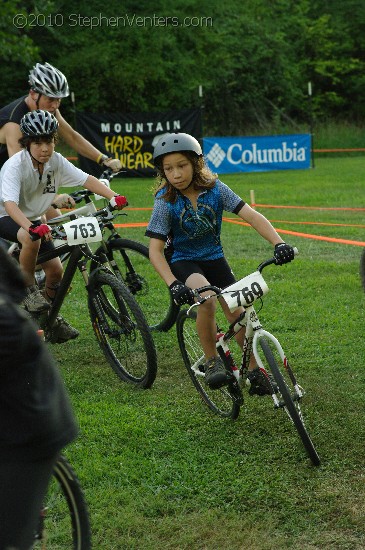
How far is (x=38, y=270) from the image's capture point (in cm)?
738

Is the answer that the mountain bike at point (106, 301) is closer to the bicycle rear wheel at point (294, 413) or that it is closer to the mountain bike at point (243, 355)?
the mountain bike at point (243, 355)

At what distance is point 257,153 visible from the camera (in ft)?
98.4

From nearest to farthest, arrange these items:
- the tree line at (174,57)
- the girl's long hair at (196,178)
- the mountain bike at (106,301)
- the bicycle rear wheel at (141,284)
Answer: the girl's long hair at (196,178) → the mountain bike at (106,301) → the bicycle rear wheel at (141,284) → the tree line at (174,57)

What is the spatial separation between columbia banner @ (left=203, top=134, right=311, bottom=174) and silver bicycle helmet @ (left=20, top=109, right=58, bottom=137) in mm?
21433

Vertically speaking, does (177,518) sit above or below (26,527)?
below

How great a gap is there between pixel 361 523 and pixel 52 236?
10.5 ft

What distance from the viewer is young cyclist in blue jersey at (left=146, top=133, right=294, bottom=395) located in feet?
18.2

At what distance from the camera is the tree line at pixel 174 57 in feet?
127

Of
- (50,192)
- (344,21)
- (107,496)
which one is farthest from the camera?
(344,21)

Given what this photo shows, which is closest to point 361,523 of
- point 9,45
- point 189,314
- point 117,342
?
point 189,314

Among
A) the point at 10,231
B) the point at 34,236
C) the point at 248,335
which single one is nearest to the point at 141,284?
the point at 10,231

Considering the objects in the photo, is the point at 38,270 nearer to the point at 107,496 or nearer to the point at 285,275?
the point at 107,496

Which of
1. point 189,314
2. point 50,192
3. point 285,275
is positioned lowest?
point 285,275

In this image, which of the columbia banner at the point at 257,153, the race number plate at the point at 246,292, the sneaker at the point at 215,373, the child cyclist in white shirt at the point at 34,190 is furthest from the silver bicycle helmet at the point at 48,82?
the columbia banner at the point at 257,153
